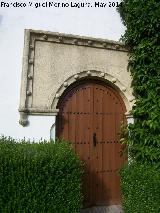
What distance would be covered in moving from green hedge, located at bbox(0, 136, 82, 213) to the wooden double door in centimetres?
126

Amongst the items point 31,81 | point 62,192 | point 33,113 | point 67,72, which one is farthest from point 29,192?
point 67,72

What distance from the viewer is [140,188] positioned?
4.73m

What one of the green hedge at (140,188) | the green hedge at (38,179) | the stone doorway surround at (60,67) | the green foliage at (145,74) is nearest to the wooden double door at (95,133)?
the stone doorway surround at (60,67)

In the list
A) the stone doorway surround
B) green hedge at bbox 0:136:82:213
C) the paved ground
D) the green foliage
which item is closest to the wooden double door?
the paved ground

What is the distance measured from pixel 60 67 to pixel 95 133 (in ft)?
4.59

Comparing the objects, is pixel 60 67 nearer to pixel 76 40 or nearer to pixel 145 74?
pixel 76 40

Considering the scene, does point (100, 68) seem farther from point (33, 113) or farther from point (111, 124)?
point (33, 113)

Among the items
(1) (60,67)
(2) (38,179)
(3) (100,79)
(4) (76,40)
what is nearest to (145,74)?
(3) (100,79)

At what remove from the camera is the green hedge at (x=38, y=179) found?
4.02 meters

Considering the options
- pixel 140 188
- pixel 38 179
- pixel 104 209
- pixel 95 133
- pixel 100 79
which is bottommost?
pixel 104 209

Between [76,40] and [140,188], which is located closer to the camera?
[140,188]

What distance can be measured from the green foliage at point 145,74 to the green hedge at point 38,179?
1.64 m

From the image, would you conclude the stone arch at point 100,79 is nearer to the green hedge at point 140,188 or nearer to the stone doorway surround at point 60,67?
the stone doorway surround at point 60,67

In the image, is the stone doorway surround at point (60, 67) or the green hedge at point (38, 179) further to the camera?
the stone doorway surround at point (60, 67)
